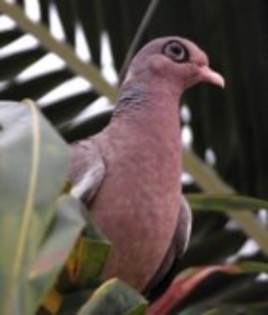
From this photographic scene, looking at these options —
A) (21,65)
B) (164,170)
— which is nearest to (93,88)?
(21,65)

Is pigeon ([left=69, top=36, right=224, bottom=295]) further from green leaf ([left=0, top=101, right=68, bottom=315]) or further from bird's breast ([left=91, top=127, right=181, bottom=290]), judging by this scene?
green leaf ([left=0, top=101, right=68, bottom=315])

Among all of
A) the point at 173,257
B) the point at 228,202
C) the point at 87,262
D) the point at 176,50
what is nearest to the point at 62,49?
the point at 176,50

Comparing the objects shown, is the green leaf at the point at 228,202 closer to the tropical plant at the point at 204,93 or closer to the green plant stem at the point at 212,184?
the tropical plant at the point at 204,93

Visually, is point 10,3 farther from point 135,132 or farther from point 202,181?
point 135,132

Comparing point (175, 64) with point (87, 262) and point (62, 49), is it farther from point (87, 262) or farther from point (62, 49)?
point (87, 262)

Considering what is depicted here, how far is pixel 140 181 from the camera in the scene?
5.47 feet

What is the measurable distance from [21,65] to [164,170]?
70 centimetres

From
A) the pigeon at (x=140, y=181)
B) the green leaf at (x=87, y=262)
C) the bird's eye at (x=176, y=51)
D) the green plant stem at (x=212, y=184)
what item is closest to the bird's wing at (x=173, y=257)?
the pigeon at (x=140, y=181)

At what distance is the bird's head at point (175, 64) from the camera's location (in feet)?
5.99

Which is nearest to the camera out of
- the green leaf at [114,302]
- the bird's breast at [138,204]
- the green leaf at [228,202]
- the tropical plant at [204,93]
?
the green leaf at [114,302]

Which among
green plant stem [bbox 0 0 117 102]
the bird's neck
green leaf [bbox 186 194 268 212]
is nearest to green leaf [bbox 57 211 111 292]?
green leaf [bbox 186 194 268 212]

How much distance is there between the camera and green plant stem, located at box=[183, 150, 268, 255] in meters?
2.34

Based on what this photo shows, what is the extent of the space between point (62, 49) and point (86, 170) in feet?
2.32

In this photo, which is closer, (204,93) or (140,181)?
(140,181)
